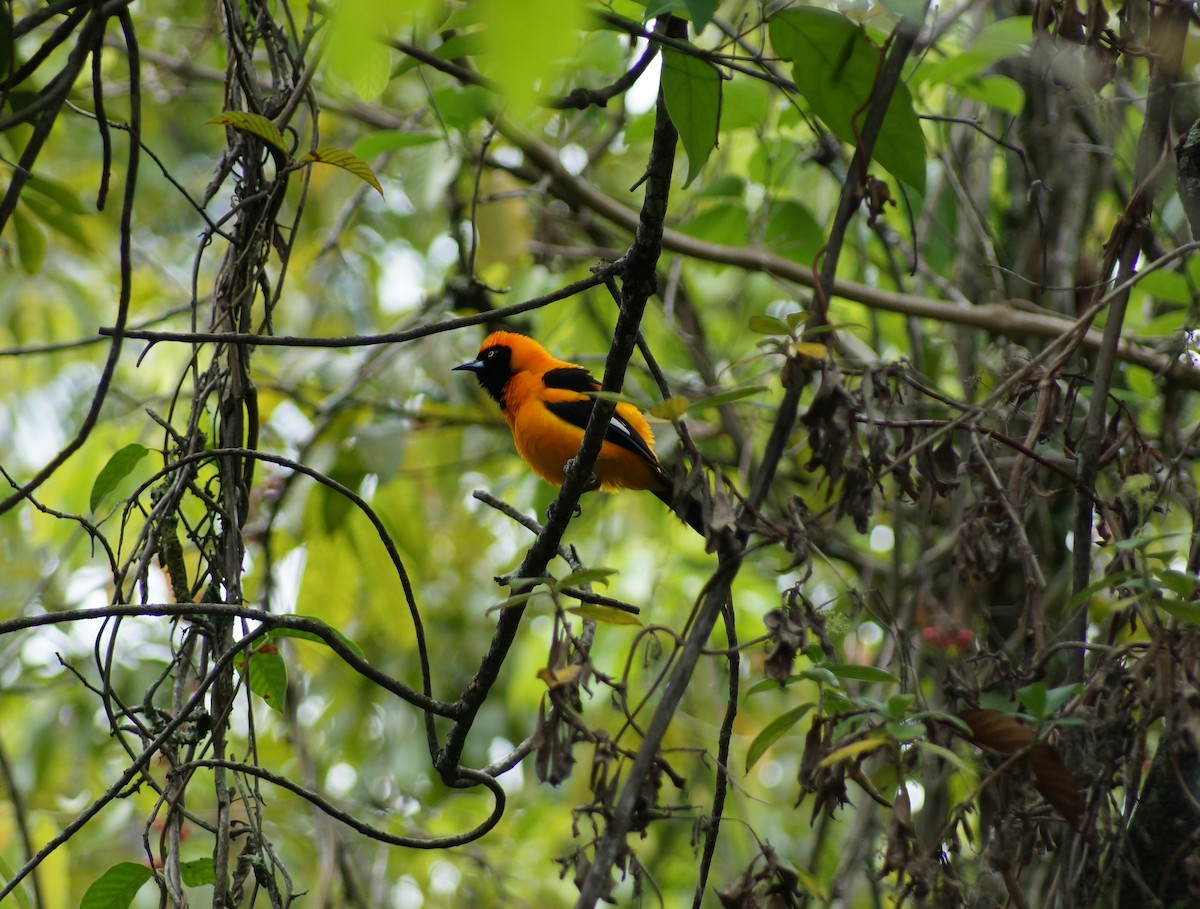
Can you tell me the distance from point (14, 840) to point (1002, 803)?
3907 millimetres

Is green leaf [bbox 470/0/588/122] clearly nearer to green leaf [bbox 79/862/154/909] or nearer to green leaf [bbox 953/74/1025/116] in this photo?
green leaf [bbox 79/862/154/909]

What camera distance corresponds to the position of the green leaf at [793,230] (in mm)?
3672

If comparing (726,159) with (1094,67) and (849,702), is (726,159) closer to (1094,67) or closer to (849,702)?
(1094,67)

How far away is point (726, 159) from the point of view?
5.45 m

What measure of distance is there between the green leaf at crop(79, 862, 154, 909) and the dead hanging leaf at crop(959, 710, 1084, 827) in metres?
1.53

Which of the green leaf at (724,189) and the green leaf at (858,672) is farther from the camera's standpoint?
the green leaf at (724,189)

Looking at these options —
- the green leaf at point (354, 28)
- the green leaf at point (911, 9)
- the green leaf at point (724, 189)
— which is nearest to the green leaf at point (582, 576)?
the green leaf at point (354, 28)

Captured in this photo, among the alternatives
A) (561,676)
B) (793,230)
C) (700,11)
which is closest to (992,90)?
(793,230)

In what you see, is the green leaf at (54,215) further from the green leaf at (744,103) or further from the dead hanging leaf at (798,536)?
the dead hanging leaf at (798,536)

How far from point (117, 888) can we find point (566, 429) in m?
2.74

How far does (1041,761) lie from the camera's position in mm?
1621

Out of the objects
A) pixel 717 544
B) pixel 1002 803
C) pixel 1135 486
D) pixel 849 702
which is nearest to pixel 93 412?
pixel 717 544

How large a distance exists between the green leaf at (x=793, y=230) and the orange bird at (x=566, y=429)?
96 cm

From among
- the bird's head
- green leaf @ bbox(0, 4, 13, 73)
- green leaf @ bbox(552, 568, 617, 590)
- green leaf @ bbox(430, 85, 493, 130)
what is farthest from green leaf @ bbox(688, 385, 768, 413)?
the bird's head
